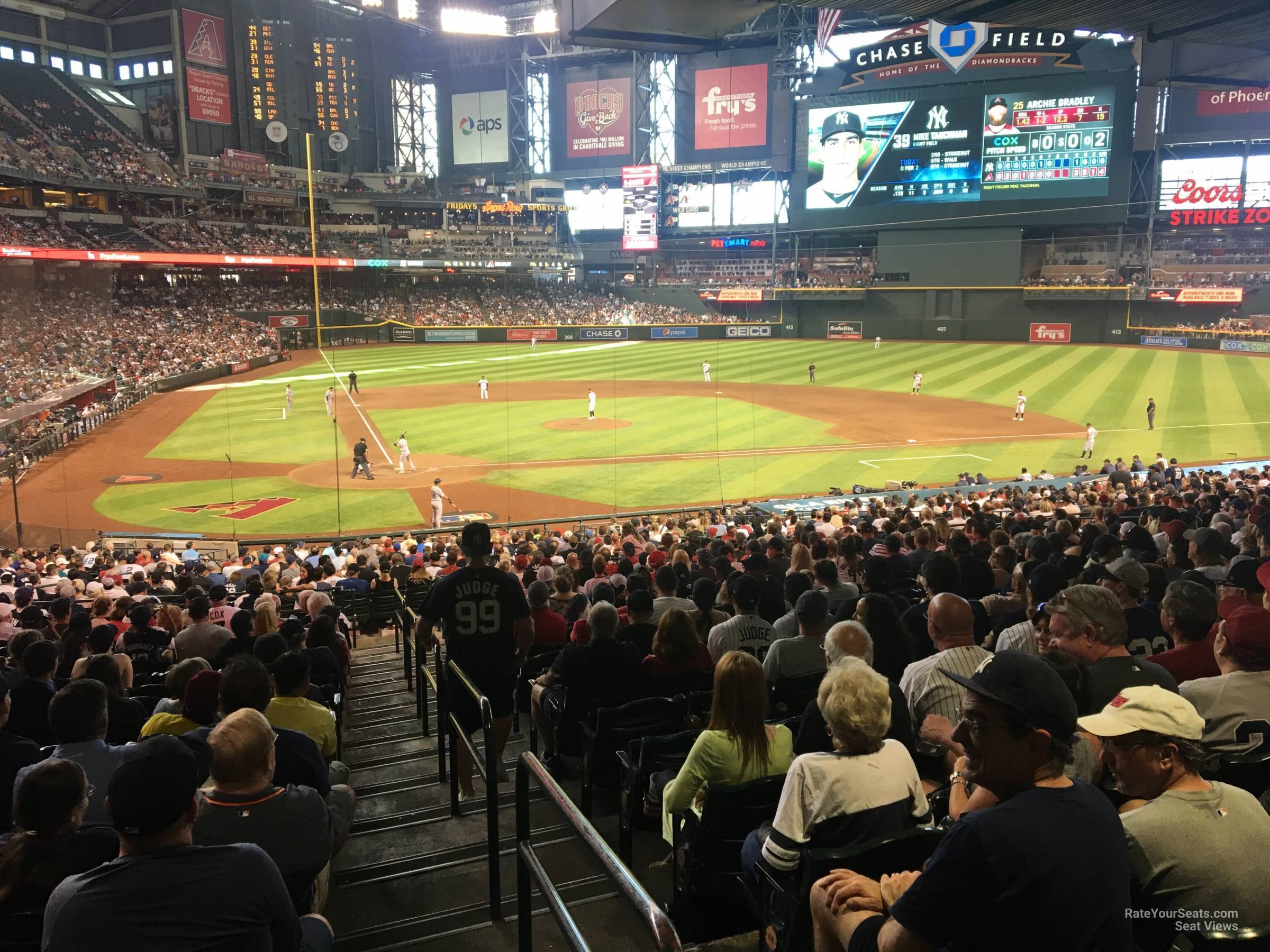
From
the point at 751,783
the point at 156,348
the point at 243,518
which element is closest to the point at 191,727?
the point at 751,783

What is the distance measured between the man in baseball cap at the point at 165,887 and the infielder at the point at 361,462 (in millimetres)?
23335

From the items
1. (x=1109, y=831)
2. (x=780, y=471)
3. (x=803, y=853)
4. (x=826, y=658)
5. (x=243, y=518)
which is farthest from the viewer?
(x=780, y=471)

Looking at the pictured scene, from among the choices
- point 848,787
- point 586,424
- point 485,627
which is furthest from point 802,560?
point 586,424

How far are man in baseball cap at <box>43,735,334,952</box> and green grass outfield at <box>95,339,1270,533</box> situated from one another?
20.1 metres

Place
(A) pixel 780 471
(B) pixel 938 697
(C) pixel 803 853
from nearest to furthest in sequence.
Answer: (C) pixel 803 853, (B) pixel 938 697, (A) pixel 780 471

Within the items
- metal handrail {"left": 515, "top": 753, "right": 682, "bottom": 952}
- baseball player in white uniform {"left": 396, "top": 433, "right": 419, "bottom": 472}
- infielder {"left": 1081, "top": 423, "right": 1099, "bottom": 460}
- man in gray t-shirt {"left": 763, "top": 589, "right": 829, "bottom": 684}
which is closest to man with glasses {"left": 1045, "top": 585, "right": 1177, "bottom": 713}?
man in gray t-shirt {"left": 763, "top": 589, "right": 829, "bottom": 684}

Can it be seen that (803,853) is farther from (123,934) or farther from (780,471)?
(780,471)

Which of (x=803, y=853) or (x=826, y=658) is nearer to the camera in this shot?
(x=803, y=853)

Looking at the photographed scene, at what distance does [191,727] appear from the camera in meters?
4.80

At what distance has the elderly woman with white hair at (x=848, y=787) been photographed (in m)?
3.32

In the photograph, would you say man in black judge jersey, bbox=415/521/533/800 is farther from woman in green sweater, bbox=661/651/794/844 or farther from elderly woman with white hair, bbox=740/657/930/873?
elderly woman with white hair, bbox=740/657/930/873

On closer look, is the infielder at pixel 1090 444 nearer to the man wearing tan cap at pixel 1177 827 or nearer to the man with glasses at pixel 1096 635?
the man with glasses at pixel 1096 635

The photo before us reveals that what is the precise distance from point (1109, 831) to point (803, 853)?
1058mm

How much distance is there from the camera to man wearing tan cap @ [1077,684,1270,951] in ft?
9.02
